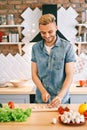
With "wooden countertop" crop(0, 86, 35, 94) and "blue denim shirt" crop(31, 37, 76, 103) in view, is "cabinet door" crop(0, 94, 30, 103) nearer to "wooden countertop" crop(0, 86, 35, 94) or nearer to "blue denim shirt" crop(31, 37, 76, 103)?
"wooden countertop" crop(0, 86, 35, 94)

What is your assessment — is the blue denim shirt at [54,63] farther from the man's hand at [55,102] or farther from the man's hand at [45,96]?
the man's hand at [55,102]

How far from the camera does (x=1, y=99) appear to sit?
4145 millimetres

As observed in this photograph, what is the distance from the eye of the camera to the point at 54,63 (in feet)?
9.39

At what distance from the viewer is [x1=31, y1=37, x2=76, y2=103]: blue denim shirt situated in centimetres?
285

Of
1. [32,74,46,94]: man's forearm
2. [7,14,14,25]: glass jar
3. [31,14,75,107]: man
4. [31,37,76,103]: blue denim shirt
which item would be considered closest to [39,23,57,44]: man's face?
[31,14,75,107]: man

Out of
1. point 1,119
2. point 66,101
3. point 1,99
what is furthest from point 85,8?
point 1,119

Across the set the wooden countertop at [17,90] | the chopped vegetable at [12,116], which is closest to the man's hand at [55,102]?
the chopped vegetable at [12,116]

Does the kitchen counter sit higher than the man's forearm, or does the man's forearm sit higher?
the man's forearm

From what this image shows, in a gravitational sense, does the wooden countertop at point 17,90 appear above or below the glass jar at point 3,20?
below

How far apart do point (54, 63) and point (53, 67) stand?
40 mm

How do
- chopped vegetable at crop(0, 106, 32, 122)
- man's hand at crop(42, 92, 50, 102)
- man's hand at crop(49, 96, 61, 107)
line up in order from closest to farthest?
1. chopped vegetable at crop(0, 106, 32, 122)
2. man's hand at crop(49, 96, 61, 107)
3. man's hand at crop(42, 92, 50, 102)

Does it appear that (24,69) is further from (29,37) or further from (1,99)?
(1,99)

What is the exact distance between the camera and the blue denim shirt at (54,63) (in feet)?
9.35

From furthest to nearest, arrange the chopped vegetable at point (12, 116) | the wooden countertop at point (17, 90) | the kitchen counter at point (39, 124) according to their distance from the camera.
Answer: the wooden countertop at point (17, 90) < the chopped vegetable at point (12, 116) < the kitchen counter at point (39, 124)
